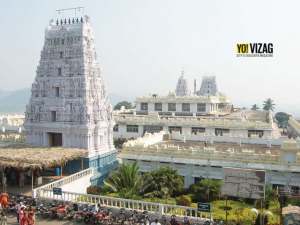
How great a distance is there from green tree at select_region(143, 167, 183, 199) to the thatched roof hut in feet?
21.7

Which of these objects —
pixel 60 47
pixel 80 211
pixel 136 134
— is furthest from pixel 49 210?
pixel 136 134

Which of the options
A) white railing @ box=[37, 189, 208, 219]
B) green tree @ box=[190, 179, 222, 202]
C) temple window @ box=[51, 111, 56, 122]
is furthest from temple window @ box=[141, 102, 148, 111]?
white railing @ box=[37, 189, 208, 219]

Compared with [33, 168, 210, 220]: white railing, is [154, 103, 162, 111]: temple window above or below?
above

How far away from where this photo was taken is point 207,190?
27031mm

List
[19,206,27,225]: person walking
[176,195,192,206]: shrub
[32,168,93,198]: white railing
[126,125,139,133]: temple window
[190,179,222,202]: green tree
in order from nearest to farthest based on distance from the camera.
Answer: [19,206,27,225]: person walking, [176,195,192,206]: shrub, [32,168,93,198]: white railing, [190,179,222,202]: green tree, [126,125,139,133]: temple window

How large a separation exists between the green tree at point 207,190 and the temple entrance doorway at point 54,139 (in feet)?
45.3

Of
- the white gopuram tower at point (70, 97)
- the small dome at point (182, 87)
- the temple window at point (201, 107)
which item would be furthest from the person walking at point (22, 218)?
the small dome at point (182, 87)

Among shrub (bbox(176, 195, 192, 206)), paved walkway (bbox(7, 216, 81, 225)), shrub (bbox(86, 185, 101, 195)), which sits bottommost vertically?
paved walkway (bbox(7, 216, 81, 225))

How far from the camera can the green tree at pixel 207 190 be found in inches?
1062

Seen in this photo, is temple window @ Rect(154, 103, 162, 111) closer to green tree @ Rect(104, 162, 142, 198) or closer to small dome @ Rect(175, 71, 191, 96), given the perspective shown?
small dome @ Rect(175, 71, 191, 96)

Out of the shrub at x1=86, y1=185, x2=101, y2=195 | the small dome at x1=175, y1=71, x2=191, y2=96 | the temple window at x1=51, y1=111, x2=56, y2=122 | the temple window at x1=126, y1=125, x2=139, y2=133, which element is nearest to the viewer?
A: the shrub at x1=86, y1=185, x2=101, y2=195

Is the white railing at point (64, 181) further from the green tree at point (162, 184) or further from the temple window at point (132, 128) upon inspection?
the temple window at point (132, 128)

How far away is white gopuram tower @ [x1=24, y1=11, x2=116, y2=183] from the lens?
108 feet

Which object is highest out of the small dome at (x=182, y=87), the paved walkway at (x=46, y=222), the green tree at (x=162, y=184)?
the small dome at (x=182, y=87)
